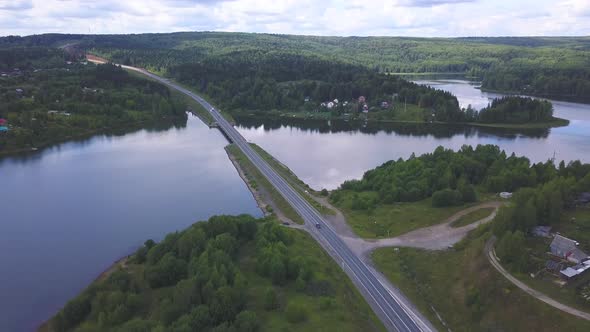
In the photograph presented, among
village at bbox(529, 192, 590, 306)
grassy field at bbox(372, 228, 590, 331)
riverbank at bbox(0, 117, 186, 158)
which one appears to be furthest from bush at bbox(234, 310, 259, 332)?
riverbank at bbox(0, 117, 186, 158)

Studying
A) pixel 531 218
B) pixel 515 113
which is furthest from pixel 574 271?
pixel 515 113

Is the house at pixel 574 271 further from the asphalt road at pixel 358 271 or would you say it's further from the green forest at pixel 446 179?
the green forest at pixel 446 179

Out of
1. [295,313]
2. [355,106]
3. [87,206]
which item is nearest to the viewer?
Answer: [295,313]

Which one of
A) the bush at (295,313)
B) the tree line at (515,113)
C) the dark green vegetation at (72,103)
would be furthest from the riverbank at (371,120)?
the bush at (295,313)

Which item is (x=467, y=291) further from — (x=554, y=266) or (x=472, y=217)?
(x=472, y=217)

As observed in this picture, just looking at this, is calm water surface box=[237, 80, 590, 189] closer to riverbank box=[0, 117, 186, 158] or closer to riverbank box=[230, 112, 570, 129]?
riverbank box=[230, 112, 570, 129]
